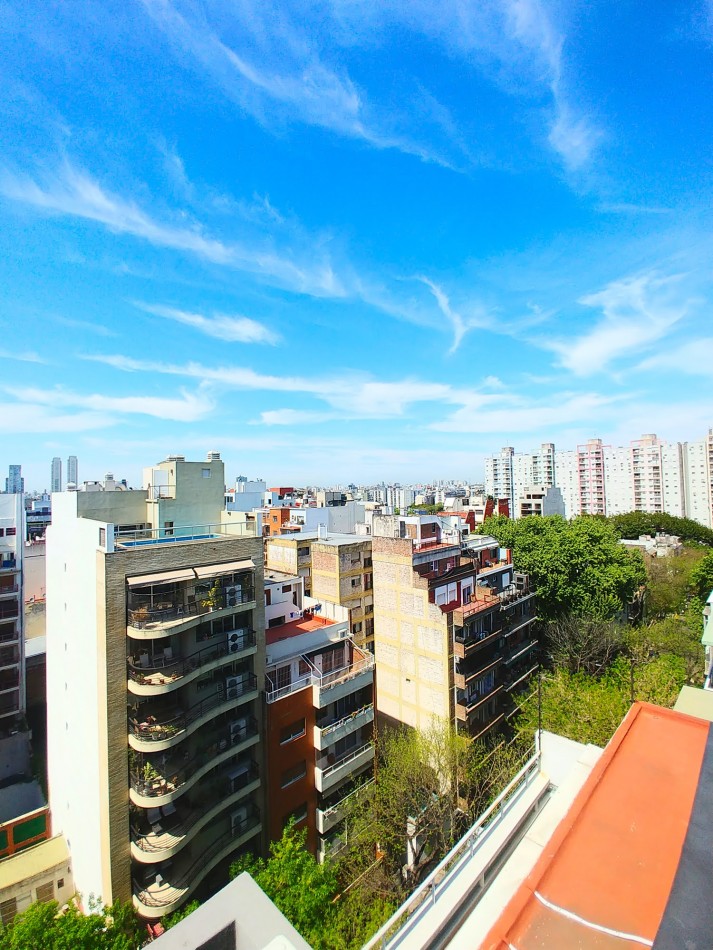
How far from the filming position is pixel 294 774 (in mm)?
18141

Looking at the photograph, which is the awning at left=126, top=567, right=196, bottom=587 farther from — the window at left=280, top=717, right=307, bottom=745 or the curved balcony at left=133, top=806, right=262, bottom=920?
the curved balcony at left=133, top=806, right=262, bottom=920

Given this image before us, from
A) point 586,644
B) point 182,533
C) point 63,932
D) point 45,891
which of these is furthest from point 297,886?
point 586,644

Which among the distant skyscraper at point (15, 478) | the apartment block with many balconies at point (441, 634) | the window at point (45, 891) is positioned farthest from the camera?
the distant skyscraper at point (15, 478)

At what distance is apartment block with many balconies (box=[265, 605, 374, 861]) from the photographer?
58.1 feet

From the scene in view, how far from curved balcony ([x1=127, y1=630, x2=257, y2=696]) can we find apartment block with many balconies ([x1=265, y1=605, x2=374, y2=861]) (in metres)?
2.15

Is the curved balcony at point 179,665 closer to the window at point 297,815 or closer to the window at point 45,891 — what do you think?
the window at point 297,815

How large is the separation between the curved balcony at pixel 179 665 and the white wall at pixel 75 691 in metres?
1.06

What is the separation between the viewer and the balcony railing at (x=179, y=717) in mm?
14219

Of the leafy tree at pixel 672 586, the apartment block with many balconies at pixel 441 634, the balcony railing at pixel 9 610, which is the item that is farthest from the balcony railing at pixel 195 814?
the leafy tree at pixel 672 586

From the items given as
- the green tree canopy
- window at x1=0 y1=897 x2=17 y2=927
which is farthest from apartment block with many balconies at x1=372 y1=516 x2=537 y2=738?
the green tree canopy

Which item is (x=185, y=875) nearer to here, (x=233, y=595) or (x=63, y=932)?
(x=63, y=932)

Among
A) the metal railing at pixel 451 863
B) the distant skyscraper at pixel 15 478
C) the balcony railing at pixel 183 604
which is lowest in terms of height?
the metal railing at pixel 451 863

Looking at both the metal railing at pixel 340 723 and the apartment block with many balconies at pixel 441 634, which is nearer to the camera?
the metal railing at pixel 340 723

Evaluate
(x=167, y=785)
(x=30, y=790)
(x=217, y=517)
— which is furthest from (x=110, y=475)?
(x=167, y=785)
